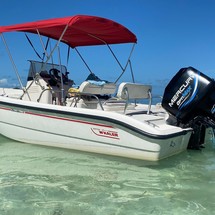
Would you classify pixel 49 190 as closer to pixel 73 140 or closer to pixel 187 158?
pixel 73 140

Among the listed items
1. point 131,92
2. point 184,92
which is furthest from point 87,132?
point 184,92

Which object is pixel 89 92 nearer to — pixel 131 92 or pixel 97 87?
pixel 97 87

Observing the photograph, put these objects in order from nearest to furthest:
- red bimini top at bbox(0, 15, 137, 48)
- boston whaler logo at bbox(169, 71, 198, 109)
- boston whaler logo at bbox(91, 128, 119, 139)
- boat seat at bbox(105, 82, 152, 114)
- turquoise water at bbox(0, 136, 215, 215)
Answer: turquoise water at bbox(0, 136, 215, 215) < boston whaler logo at bbox(91, 128, 119, 139) < boston whaler logo at bbox(169, 71, 198, 109) < boat seat at bbox(105, 82, 152, 114) < red bimini top at bbox(0, 15, 137, 48)

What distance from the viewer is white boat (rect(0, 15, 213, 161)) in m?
4.69

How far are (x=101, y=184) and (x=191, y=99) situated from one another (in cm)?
199

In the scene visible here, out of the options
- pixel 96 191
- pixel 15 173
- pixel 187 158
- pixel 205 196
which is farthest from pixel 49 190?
pixel 187 158

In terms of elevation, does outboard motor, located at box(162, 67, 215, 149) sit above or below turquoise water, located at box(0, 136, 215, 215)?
above

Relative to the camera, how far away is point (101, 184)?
3.77m

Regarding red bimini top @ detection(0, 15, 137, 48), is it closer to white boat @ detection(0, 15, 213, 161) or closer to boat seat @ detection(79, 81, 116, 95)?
white boat @ detection(0, 15, 213, 161)

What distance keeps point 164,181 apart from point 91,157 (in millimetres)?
1399

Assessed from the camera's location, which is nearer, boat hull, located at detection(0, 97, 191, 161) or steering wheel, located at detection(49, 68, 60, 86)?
boat hull, located at detection(0, 97, 191, 161)

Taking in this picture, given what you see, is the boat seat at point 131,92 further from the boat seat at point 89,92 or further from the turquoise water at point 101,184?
the turquoise water at point 101,184

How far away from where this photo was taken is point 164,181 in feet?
12.9

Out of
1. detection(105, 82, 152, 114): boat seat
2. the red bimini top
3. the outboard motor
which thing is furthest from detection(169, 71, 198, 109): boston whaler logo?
the red bimini top
